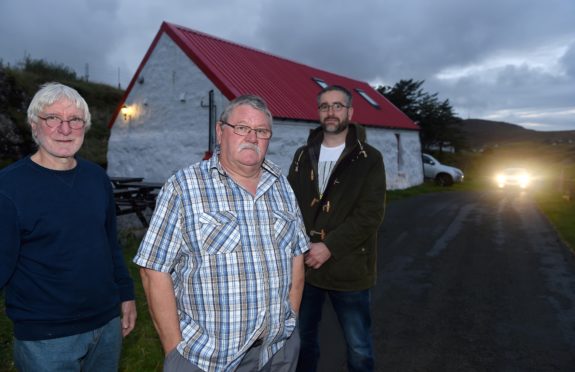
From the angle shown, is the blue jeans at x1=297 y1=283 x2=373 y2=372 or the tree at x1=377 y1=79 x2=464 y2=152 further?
the tree at x1=377 y1=79 x2=464 y2=152

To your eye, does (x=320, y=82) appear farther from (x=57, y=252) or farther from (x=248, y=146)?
(x=57, y=252)

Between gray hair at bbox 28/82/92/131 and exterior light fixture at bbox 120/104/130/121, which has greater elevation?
exterior light fixture at bbox 120/104/130/121

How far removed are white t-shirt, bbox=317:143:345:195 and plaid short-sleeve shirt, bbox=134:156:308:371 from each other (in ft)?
3.39

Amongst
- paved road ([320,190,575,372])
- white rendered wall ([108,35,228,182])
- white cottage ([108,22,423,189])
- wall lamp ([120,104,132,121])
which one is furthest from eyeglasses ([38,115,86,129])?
wall lamp ([120,104,132,121])

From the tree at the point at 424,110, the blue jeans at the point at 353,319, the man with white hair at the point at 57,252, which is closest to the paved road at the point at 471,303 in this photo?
the blue jeans at the point at 353,319

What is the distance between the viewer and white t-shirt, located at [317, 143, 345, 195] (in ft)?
9.93

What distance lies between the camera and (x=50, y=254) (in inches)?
79.4

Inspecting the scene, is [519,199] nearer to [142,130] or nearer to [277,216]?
[142,130]

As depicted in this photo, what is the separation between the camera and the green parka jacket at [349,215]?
281 centimetres

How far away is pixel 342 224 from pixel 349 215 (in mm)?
113

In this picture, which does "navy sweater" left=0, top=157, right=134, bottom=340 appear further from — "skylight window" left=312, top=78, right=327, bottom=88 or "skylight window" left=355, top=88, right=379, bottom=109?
"skylight window" left=355, top=88, right=379, bottom=109

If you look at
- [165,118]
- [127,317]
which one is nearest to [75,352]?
[127,317]

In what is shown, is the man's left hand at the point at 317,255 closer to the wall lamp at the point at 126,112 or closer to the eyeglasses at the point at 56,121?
the eyeglasses at the point at 56,121

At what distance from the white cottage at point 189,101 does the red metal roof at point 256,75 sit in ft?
0.11
